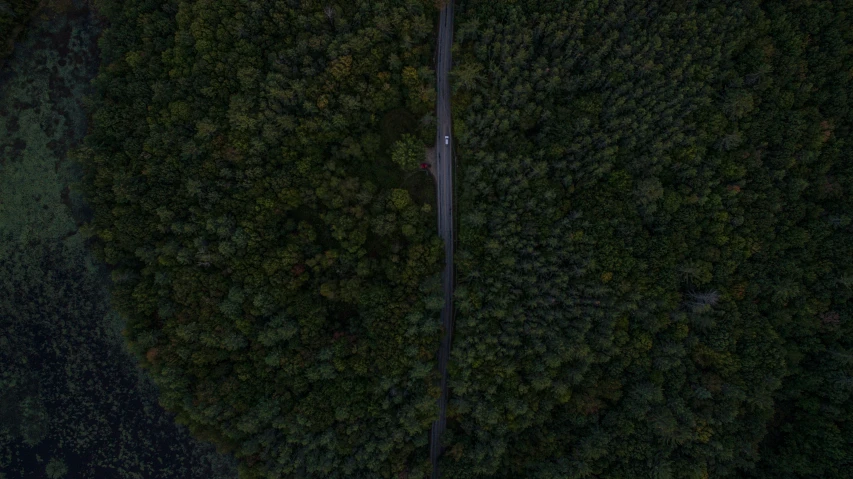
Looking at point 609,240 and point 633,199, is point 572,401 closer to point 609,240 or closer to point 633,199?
point 609,240

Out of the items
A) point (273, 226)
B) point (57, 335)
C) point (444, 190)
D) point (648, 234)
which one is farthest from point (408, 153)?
point (57, 335)

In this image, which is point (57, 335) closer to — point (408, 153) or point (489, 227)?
point (408, 153)

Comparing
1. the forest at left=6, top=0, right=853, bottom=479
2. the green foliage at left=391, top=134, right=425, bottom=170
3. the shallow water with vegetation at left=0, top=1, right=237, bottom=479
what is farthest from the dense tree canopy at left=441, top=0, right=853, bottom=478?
the shallow water with vegetation at left=0, top=1, right=237, bottom=479

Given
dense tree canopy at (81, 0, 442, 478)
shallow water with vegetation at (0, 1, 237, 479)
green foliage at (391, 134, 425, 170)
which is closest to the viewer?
dense tree canopy at (81, 0, 442, 478)

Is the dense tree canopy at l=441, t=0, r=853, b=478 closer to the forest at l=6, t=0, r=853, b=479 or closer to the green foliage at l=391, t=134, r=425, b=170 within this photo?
the forest at l=6, t=0, r=853, b=479

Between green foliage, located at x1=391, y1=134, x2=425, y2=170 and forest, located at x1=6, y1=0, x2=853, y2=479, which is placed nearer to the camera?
forest, located at x1=6, y1=0, x2=853, y2=479

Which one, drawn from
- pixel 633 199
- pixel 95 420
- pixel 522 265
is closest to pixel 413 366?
pixel 522 265
